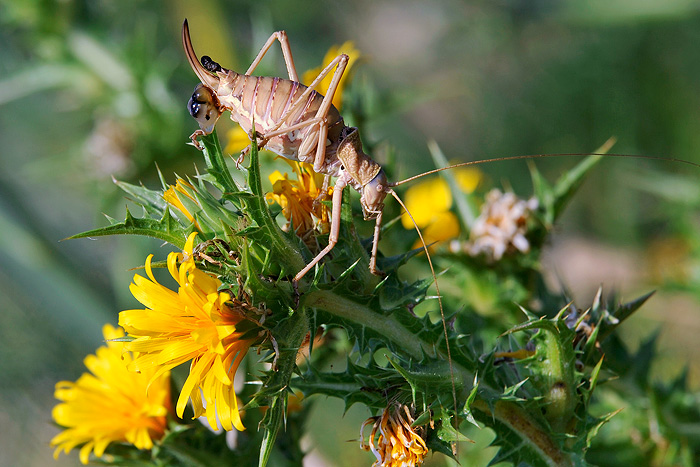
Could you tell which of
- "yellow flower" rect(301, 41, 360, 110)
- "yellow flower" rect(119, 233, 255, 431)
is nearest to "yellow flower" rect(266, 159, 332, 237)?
"yellow flower" rect(119, 233, 255, 431)

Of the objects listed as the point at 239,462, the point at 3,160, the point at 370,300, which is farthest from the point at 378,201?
the point at 3,160

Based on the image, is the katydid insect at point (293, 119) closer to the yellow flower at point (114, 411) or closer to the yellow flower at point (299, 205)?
the yellow flower at point (299, 205)

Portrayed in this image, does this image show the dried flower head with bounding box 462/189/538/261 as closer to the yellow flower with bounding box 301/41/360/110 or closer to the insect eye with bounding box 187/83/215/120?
the yellow flower with bounding box 301/41/360/110

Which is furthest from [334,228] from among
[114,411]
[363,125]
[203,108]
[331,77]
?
[363,125]

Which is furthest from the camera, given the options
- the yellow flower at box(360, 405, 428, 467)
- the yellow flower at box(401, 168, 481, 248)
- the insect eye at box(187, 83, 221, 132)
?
the yellow flower at box(401, 168, 481, 248)

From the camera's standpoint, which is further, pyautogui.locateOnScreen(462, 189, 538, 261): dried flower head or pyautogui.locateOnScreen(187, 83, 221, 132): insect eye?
pyautogui.locateOnScreen(462, 189, 538, 261): dried flower head

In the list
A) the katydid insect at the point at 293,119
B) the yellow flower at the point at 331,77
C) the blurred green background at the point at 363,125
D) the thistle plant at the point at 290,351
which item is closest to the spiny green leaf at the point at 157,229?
the thistle plant at the point at 290,351
